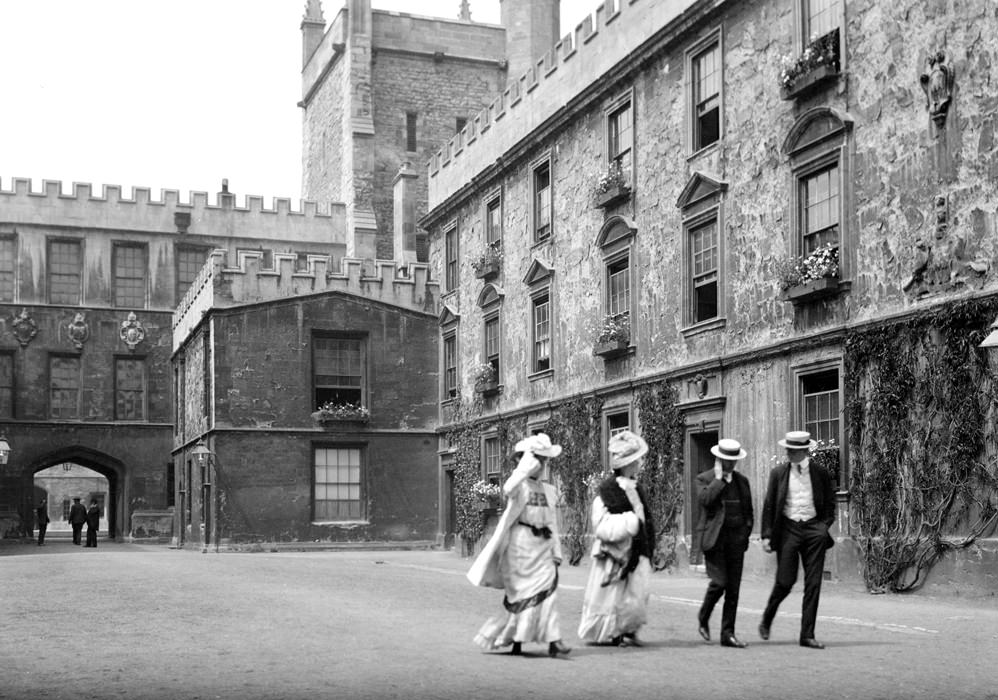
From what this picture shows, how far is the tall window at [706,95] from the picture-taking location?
21.8 m

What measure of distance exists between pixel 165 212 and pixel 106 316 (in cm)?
438

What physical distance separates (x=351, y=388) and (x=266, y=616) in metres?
23.3

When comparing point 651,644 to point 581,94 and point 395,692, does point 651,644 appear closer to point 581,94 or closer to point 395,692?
point 395,692

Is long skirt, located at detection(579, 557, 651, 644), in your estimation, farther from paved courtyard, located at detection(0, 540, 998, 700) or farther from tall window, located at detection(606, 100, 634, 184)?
tall window, located at detection(606, 100, 634, 184)

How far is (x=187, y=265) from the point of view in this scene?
163ft

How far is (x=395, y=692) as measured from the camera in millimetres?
8094

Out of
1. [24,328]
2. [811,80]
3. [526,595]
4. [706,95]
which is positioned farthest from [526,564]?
[24,328]

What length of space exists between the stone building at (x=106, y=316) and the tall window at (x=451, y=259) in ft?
44.3

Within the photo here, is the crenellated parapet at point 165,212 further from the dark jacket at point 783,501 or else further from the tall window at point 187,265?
the dark jacket at point 783,501

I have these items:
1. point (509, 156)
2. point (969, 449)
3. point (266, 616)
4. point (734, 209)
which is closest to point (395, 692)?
point (266, 616)

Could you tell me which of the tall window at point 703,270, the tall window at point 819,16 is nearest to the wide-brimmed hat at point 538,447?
the tall window at point 819,16

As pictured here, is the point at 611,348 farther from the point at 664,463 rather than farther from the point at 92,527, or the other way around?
the point at 92,527

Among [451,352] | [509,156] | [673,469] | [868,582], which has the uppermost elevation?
[509,156]

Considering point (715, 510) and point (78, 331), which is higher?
point (78, 331)
